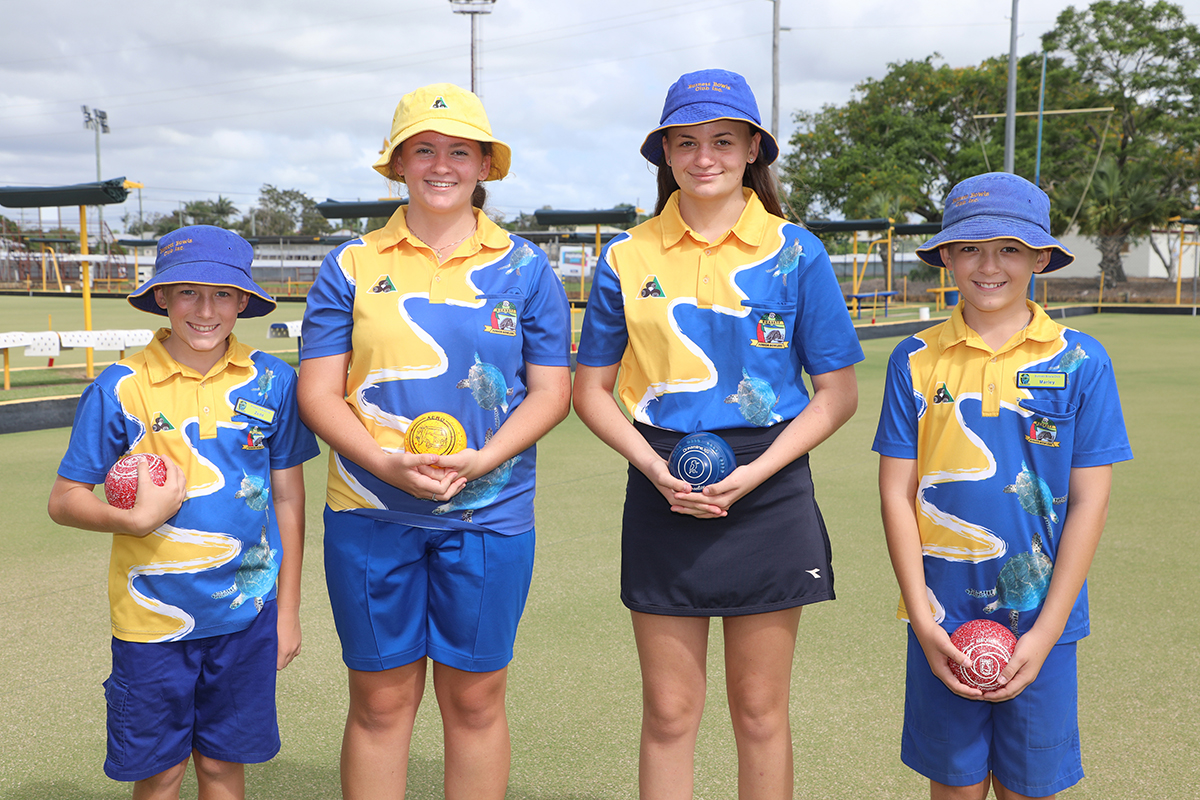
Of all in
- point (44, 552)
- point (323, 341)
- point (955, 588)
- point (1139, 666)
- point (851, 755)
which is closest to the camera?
point (955, 588)

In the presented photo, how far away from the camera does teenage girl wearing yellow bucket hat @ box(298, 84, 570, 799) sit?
7.44ft

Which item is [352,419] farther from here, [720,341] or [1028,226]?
[1028,226]

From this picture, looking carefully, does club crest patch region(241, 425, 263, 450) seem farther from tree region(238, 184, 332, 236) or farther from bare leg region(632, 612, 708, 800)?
tree region(238, 184, 332, 236)

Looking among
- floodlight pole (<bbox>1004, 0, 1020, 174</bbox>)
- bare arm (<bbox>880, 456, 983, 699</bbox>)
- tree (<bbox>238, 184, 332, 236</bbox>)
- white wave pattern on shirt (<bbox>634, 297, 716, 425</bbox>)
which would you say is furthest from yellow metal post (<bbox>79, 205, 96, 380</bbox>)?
tree (<bbox>238, 184, 332, 236</bbox>)

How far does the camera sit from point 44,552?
4.91m

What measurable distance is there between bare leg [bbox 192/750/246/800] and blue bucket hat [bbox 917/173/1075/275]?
212cm

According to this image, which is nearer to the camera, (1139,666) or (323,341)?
(323,341)

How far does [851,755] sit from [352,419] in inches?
72.2

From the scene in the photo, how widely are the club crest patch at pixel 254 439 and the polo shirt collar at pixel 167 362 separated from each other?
0.16 meters

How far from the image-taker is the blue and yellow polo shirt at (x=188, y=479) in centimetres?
226

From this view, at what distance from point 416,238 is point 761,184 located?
2.88 ft

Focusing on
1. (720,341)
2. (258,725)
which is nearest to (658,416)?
(720,341)

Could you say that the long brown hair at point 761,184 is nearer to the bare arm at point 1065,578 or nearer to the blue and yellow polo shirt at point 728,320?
the blue and yellow polo shirt at point 728,320

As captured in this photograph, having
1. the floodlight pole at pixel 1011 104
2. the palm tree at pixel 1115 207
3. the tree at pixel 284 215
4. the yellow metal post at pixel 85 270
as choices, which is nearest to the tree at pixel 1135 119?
the palm tree at pixel 1115 207
